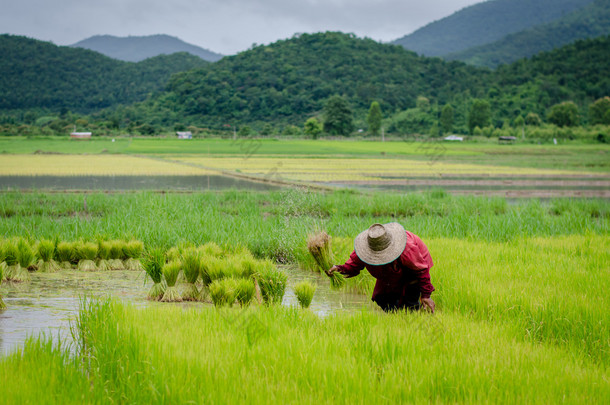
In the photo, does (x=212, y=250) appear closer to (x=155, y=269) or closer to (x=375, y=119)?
(x=155, y=269)

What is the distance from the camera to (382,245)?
11.6 feet

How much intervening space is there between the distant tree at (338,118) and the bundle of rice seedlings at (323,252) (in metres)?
63.4

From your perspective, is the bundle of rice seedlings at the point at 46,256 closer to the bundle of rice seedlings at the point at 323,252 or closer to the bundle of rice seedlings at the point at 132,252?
the bundle of rice seedlings at the point at 132,252

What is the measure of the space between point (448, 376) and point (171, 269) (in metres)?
2.85

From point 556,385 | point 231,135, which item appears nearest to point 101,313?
point 556,385

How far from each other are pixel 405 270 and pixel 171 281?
7.32 ft

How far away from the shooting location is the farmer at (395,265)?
138 inches

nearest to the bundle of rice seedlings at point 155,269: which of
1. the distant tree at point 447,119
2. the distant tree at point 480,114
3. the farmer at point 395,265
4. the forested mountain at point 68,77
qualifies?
the farmer at point 395,265

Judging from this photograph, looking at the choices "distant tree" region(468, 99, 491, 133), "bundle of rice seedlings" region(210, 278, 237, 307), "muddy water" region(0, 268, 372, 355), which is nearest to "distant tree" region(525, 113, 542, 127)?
"distant tree" region(468, 99, 491, 133)

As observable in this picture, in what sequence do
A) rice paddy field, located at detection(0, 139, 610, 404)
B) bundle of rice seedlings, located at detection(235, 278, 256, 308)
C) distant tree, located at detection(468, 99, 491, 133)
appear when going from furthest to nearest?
distant tree, located at detection(468, 99, 491, 133), bundle of rice seedlings, located at detection(235, 278, 256, 308), rice paddy field, located at detection(0, 139, 610, 404)

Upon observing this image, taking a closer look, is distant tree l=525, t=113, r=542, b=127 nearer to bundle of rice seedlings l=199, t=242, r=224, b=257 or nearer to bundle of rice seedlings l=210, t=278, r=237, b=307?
bundle of rice seedlings l=199, t=242, r=224, b=257

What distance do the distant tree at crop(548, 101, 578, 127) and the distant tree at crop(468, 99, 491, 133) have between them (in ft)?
26.1

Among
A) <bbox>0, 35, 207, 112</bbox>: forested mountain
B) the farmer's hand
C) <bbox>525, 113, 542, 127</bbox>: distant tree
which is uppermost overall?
<bbox>0, 35, 207, 112</bbox>: forested mountain

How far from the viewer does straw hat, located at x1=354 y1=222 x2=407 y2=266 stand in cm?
348
